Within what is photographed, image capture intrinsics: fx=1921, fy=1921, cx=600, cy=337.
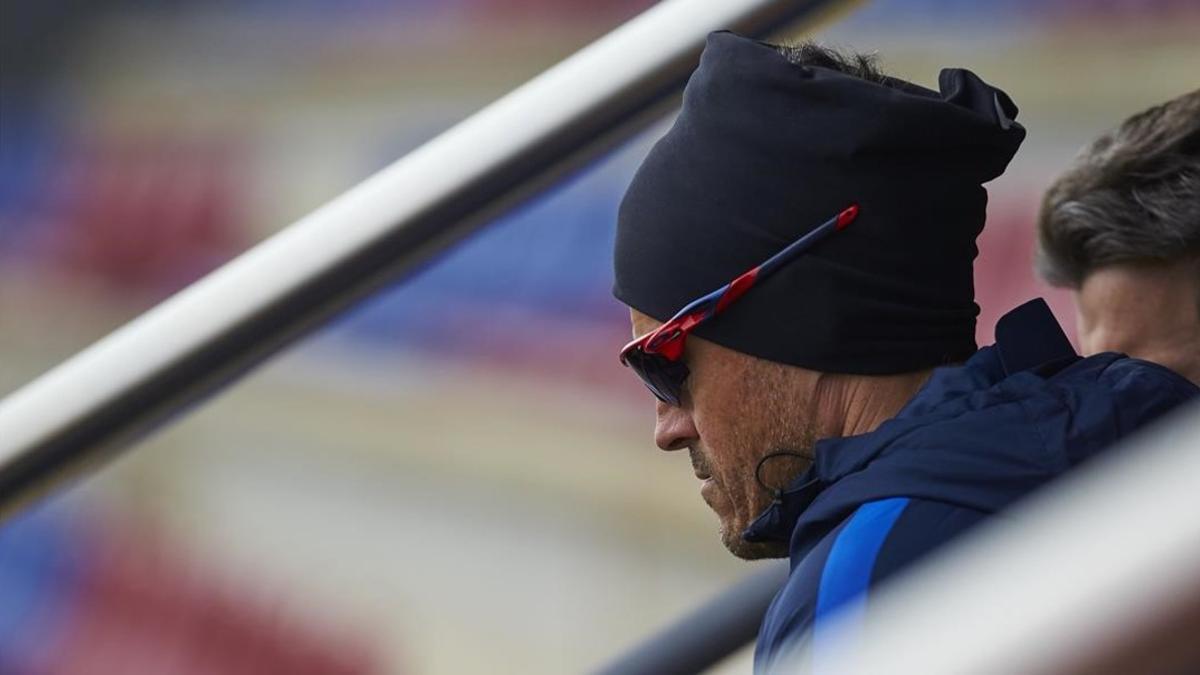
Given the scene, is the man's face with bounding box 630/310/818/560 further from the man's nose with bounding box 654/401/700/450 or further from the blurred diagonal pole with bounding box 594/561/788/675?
the blurred diagonal pole with bounding box 594/561/788/675

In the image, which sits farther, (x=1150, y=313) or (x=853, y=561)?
(x=1150, y=313)

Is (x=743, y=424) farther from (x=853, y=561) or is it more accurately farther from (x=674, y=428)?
(x=853, y=561)

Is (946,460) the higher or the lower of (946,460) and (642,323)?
the lower

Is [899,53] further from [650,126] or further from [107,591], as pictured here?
[107,591]

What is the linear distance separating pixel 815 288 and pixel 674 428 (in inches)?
5.2

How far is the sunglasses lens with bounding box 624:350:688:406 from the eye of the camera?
98 cm

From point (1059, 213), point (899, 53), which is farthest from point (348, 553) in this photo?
point (1059, 213)

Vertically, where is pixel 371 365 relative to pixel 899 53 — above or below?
above

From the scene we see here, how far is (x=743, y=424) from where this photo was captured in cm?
96

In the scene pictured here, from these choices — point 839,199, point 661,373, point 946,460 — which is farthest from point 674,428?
point 946,460

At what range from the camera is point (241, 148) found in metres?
4.59

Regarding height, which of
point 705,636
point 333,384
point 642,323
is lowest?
point 705,636

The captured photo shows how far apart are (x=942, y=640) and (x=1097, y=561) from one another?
1.1 inches

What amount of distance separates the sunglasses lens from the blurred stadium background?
71.0 inches
